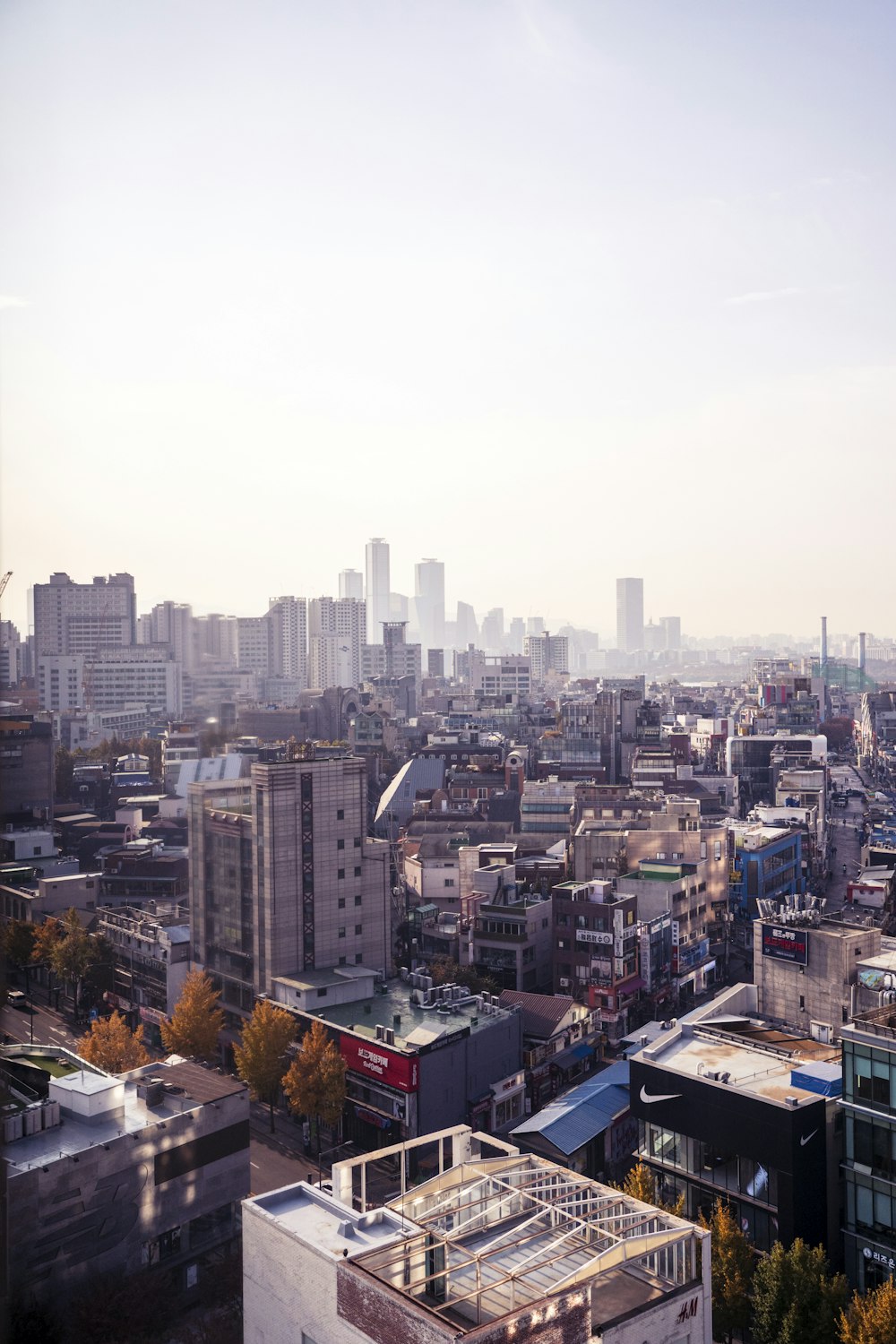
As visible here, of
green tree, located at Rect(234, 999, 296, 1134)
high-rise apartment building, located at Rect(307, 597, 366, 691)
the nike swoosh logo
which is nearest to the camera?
the nike swoosh logo

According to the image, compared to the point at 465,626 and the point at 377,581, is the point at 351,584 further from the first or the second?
the point at 465,626

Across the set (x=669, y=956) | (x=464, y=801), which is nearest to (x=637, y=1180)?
(x=669, y=956)

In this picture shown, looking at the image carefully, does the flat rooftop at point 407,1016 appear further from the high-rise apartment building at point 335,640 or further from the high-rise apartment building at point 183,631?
the high-rise apartment building at point 335,640

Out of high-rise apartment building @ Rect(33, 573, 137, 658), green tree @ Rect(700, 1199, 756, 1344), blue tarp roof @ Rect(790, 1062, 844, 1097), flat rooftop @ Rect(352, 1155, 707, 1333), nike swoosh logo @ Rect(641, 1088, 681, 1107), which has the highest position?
high-rise apartment building @ Rect(33, 573, 137, 658)

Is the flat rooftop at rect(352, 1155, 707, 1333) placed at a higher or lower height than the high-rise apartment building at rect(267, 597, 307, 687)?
lower

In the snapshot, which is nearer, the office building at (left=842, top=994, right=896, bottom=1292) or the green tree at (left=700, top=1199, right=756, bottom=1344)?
the green tree at (left=700, top=1199, right=756, bottom=1344)

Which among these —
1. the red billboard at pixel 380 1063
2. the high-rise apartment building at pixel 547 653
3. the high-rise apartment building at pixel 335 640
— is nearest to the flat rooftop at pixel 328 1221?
the red billboard at pixel 380 1063

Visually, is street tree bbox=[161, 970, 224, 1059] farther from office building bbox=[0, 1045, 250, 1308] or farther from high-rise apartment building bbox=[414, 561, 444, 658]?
high-rise apartment building bbox=[414, 561, 444, 658]

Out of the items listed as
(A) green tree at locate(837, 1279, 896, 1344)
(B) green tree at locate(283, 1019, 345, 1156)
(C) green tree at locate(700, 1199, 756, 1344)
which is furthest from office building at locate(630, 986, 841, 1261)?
(B) green tree at locate(283, 1019, 345, 1156)
